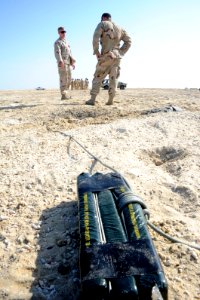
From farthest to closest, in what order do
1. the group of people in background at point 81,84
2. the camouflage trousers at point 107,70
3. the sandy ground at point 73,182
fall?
the group of people in background at point 81,84, the camouflage trousers at point 107,70, the sandy ground at point 73,182

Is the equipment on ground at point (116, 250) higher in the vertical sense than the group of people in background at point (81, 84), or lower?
lower

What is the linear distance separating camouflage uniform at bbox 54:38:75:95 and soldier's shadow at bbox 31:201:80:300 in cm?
597

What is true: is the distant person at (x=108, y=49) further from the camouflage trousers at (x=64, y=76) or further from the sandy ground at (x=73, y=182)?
the camouflage trousers at (x=64, y=76)

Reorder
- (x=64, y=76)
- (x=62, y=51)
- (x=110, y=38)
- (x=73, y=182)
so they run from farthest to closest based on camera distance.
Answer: (x=62, y=51)
(x=64, y=76)
(x=110, y=38)
(x=73, y=182)

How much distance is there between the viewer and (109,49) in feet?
23.6

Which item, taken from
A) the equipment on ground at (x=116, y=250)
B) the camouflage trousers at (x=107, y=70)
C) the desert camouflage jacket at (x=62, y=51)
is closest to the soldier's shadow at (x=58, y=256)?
the equipment on ground at (x=116, y=250)

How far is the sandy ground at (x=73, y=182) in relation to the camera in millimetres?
2383

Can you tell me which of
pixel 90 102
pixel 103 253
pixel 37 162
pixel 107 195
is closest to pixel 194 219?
pixel 107 195

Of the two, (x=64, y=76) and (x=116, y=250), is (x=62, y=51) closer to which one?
(x=64, y=76)

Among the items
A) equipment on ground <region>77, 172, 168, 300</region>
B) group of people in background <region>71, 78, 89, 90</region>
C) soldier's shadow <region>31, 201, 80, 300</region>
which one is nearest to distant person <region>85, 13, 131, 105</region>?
soldier's shadow <region>31, 201, 80, 300</region>

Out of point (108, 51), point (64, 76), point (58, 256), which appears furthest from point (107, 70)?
point (58, 256)

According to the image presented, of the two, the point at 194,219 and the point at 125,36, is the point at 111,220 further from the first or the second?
the point at 125,36

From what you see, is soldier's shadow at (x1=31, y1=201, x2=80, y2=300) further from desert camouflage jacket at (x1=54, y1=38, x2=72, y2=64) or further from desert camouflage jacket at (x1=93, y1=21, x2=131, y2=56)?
desert camouflage jacket at (x1=54, y1=38, x2=72, y2=64)

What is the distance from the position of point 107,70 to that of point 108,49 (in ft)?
1.50
